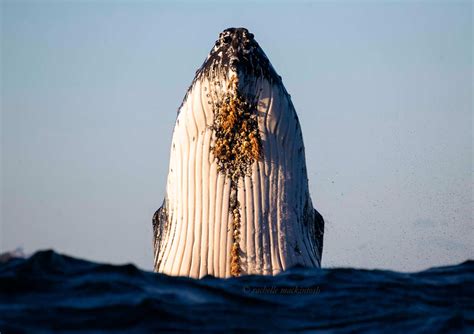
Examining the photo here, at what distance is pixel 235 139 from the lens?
10312mm

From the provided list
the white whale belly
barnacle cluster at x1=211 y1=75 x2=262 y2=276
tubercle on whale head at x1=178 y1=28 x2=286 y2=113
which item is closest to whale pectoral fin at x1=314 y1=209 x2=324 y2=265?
the white whale belly

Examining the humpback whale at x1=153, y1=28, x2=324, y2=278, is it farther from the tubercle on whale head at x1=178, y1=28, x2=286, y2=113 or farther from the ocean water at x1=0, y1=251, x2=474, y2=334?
the ocean water at x1=0, y1=251, x2=474, y2=334

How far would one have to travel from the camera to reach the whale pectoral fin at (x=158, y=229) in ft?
35.4

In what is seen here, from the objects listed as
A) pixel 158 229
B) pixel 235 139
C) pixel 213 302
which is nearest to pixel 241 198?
pixel 235 139

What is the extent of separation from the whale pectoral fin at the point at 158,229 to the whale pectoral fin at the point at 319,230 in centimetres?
160

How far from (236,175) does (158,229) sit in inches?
48.1

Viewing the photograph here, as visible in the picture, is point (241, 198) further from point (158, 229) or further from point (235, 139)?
point (158, 229)

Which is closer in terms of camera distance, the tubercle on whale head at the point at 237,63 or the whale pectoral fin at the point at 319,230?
the tubercle on whale head at the point at 237,63

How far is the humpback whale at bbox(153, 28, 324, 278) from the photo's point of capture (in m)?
10.2

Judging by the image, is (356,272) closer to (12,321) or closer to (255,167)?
(255,167)

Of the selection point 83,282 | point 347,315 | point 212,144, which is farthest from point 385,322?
point 212,144

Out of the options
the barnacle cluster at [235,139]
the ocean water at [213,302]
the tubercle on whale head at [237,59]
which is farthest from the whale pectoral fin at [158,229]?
the tubercle on whale head at [237,59]

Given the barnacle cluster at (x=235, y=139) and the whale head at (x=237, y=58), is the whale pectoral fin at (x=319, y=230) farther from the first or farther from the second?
the whale head at (x=237, y=58)

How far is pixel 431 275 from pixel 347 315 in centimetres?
246
